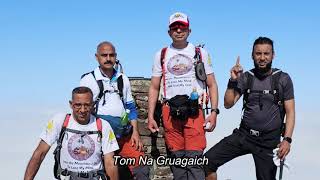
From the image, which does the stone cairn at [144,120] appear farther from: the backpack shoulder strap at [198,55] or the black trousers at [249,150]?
the black trousers at [249,150]

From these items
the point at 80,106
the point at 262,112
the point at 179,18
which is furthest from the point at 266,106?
the point at 80,106

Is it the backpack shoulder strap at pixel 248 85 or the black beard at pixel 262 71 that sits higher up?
the black beard at pixel 262 71

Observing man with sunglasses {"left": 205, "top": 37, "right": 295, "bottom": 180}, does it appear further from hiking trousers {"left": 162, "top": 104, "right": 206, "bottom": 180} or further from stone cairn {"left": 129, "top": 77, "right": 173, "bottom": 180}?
stone cairn {"left": 129, "top": 77, "right": 173, "bottom": 180}

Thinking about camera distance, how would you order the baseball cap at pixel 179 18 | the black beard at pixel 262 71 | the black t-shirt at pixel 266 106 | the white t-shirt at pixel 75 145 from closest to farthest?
the white t-shirt at pixel 75 145 < the black t-shirt at pixel 266 106 < the black beard at pixel 262 71 < the baseball cap at pixel 179 18

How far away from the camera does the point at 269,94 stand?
871 cm

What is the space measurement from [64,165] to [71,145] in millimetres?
360

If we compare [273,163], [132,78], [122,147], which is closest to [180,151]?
[122,147]

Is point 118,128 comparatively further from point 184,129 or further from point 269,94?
point 269,94

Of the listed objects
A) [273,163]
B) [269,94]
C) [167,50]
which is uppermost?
[167,50]

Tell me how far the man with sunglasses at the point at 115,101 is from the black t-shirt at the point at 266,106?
216 cm

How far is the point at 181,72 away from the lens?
9141 mm

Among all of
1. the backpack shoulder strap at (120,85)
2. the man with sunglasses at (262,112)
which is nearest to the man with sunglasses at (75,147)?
the backpack shoulder strap at (120,85)

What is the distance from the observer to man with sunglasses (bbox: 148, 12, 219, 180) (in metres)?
9.05

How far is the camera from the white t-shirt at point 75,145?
8.03 metres
